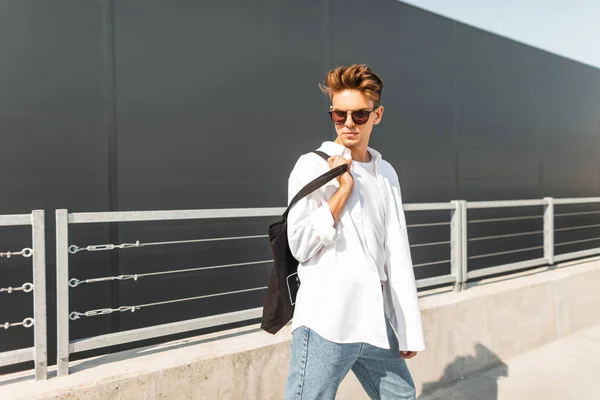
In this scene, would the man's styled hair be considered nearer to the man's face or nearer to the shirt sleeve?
the man's face

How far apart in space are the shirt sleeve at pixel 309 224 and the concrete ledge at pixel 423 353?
140 cm

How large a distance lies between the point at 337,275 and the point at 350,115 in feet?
1.89

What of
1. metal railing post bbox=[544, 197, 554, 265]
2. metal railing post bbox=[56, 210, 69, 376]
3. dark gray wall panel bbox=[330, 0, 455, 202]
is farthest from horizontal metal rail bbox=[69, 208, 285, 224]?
metal railing post bbox=[544, 197, 554, 265]

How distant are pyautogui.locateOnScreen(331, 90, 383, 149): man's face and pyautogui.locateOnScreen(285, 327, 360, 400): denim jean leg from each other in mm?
701

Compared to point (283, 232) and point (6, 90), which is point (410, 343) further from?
point (6, 90)

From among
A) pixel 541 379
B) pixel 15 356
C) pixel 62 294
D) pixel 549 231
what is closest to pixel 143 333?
pixel 62 294

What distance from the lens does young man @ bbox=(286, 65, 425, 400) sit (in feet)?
4.92

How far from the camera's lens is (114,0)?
3639 mm

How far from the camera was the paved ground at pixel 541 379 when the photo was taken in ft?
11.3

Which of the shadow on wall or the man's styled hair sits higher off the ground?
the man's styled hair

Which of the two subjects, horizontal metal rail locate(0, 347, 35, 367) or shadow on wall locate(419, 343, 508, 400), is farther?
shadow on wall locate(419, 343, 508, 400)

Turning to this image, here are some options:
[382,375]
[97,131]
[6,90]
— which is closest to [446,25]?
[97,131]

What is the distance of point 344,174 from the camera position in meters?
1.54

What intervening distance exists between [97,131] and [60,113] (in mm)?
286
